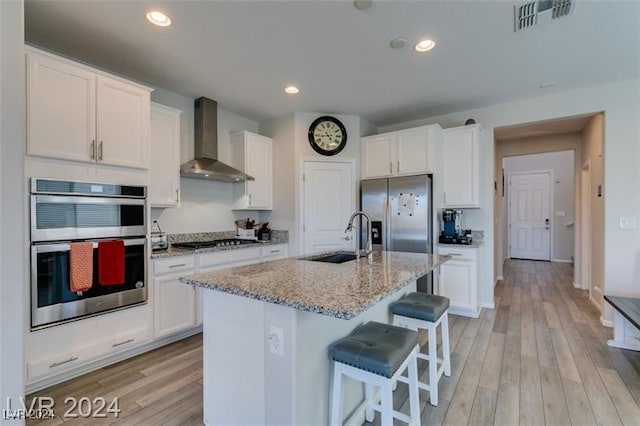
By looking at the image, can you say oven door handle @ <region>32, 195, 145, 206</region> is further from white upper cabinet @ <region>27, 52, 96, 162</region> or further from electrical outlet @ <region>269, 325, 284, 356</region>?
electrical outlet @ <region>269, 325, 284, 356</region>

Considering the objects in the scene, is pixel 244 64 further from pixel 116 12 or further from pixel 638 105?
pixel 638 105

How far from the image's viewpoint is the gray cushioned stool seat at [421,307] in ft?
6.70

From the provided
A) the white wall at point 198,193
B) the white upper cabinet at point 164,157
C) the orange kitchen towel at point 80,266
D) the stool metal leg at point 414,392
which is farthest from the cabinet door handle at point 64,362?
the stool metal leg at point 414,392

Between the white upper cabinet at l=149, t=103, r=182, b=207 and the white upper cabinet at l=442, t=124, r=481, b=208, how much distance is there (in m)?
3.27

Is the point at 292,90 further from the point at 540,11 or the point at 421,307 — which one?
the point at 421,307

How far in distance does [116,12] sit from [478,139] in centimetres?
383

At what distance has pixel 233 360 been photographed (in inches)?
62.5

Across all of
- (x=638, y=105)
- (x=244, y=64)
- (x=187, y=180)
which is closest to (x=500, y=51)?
(x=638, y=105)

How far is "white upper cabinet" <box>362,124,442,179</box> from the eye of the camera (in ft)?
12.5

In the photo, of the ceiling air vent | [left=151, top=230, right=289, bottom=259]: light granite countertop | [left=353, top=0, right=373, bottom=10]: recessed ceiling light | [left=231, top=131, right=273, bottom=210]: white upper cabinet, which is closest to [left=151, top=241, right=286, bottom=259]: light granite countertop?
[left=151, top=230, right=289, bottom=259]: light granite countertop

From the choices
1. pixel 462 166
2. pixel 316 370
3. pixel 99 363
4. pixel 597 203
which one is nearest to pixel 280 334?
pixel 316 370

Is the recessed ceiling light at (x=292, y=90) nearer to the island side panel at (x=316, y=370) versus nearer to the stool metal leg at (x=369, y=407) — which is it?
the island side panel at (x=316, y=370)

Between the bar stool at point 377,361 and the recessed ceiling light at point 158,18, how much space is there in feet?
7.92

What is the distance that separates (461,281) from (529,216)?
5.74m
